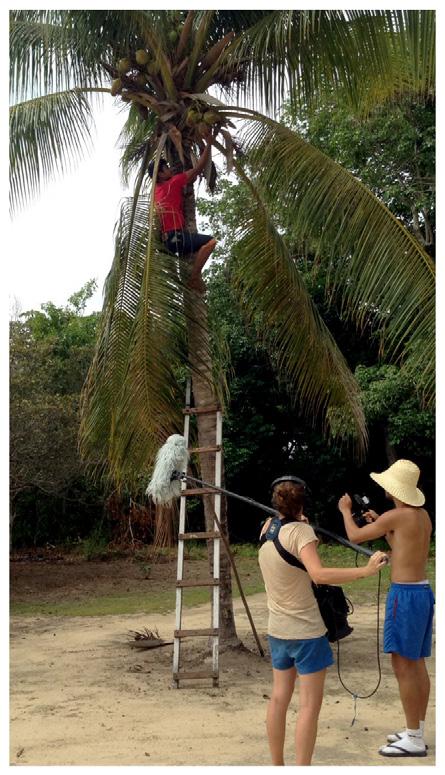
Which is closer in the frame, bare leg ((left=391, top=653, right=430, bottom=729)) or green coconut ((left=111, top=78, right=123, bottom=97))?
bare leg ((left=391, top=653, right=430, bottom=729))

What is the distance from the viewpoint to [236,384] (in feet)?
57.1

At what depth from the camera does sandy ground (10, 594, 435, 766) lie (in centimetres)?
502

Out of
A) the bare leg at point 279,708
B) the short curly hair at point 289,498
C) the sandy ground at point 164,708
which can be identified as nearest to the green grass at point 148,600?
the sandy ground at point 164,708

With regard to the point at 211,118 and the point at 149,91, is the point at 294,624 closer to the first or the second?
the point at 211,118

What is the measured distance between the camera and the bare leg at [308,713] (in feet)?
12.6

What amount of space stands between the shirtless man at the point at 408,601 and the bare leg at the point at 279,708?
2.59 ft

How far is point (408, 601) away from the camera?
457 cm

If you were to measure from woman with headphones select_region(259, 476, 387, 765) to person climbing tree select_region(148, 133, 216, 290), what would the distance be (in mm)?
3591

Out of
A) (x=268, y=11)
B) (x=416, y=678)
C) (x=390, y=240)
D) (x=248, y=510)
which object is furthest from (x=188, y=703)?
(x=248, y=510)

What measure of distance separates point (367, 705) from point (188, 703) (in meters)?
1.24

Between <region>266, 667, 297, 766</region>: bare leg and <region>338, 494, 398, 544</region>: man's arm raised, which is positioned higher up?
<region>338, 494, 398, 544</region>: man's arm raised

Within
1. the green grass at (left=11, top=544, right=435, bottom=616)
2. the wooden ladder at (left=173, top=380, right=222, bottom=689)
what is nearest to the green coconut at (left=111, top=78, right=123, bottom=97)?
the wooden ladder at (left=173, top=380, right=222, bottom=689)

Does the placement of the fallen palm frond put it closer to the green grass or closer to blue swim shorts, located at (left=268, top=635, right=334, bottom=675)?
the green grass

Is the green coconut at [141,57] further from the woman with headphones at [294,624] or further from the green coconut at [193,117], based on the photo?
the woman with headphones at [294,624]
